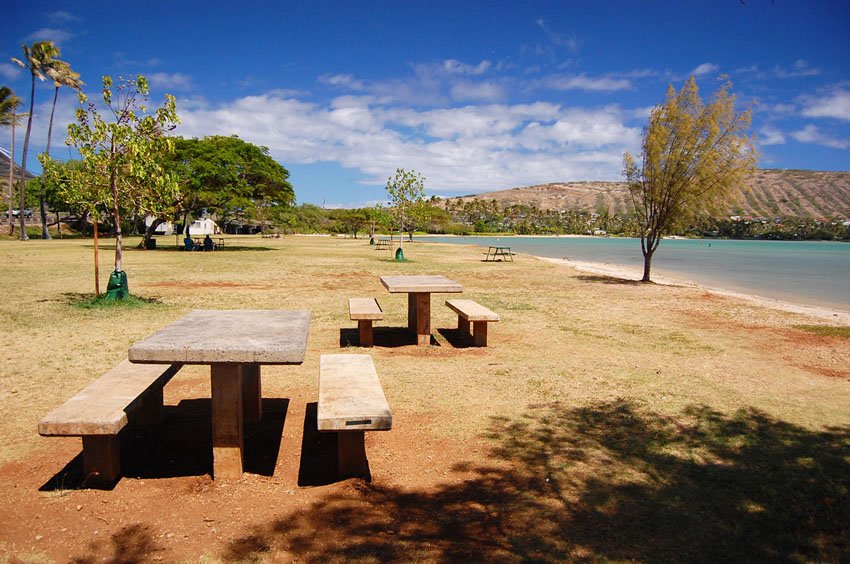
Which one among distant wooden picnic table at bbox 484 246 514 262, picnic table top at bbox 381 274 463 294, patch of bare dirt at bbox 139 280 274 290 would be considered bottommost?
patch of bare dirt at bbox 139 280 274 290

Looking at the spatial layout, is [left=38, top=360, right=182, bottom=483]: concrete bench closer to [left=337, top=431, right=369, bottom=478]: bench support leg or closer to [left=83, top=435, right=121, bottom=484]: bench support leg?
[left=83, top=435, right=121, bottom=484]: bench support leg

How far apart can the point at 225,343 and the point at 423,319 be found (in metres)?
4.55

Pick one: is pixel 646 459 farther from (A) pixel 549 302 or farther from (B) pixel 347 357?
(A) pixel 549 302

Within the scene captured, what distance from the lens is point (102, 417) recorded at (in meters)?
3.26

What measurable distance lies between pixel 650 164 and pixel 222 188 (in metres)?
22.0

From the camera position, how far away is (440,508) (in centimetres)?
320

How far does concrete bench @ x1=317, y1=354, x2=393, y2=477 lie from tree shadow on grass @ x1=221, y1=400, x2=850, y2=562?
0.21m

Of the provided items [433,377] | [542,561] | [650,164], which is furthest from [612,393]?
[650,164]

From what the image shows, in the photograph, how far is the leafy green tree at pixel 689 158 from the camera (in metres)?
16.2

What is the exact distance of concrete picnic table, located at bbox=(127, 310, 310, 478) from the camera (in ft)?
10.3

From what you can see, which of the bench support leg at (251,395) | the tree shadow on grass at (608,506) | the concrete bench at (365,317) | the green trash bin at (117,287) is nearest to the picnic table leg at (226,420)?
the tree shadow on grass at (608,506)

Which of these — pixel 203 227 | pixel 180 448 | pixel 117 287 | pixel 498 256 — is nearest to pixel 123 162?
pixel 117 287

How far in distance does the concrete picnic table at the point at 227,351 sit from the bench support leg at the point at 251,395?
608mm

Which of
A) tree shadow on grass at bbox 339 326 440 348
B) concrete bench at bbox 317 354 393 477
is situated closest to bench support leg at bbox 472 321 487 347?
tree shadow on grass at bbox 339 326 440 348
